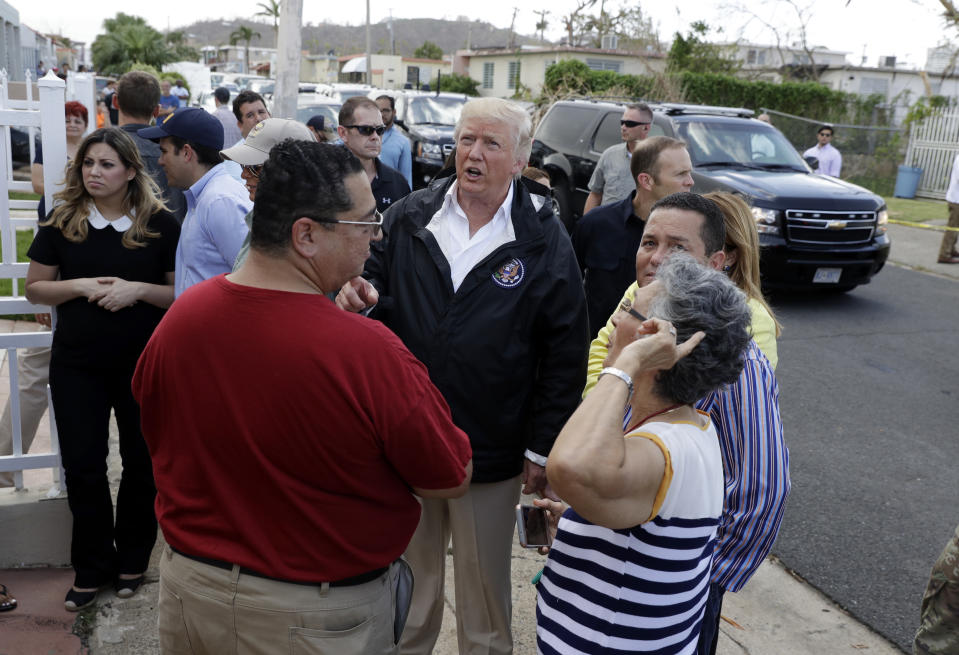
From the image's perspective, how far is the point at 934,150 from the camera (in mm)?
19859

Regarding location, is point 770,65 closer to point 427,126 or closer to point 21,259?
point 427,126

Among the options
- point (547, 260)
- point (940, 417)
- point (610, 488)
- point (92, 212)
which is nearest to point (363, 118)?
point (92, 212)

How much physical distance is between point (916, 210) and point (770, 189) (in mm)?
10507

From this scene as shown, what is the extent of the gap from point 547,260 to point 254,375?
1.40m

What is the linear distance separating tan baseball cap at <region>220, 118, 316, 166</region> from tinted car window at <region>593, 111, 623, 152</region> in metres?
7.62

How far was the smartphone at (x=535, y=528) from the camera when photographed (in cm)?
255

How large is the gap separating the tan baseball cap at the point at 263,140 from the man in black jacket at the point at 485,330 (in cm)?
60

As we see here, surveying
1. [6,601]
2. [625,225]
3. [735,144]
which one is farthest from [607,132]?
[6,601]

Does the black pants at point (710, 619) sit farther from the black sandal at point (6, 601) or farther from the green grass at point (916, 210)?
the green grass at point (916, 210)

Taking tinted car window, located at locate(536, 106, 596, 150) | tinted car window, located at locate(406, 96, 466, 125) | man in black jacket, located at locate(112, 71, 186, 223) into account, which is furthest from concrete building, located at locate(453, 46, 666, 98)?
man in black jacket, located at locate(112, 71, 186, 223)

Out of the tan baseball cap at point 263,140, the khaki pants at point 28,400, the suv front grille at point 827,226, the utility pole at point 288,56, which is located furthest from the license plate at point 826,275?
the khaki pants at point 28,400

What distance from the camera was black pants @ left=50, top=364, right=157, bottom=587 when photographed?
3.40 m

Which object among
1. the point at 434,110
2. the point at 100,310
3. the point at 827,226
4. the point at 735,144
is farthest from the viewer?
the point at 434,110

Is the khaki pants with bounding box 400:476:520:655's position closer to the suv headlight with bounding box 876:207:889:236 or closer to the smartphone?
the smartphone
